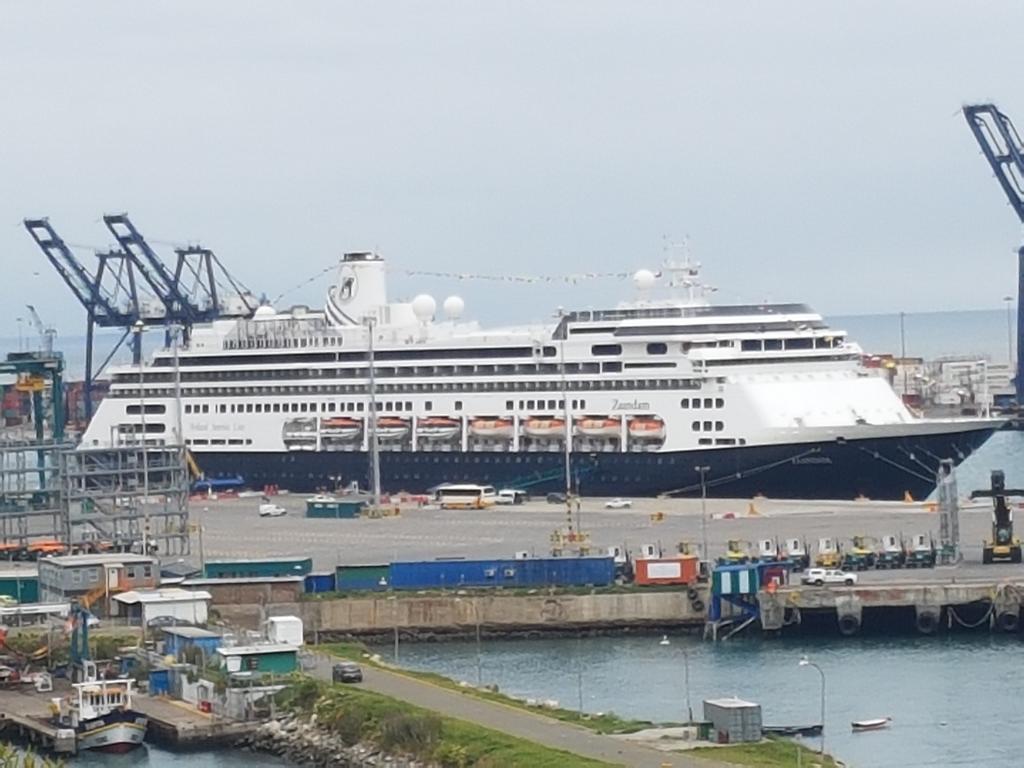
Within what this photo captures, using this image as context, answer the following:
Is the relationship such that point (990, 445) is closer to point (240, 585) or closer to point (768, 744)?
point (240, 585)

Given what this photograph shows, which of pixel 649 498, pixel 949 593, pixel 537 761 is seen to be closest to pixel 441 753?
pixel 537 761

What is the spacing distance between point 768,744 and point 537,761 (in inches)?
141

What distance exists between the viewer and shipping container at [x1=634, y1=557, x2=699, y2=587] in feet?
172

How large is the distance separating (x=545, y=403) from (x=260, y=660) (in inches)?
1281

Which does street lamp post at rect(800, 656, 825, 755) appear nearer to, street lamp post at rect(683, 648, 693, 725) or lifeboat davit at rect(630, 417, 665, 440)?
street lamp post at rect(683, 648, 693, 725)

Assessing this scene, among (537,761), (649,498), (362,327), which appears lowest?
(537,761)

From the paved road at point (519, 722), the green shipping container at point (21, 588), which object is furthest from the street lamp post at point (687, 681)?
the green shipping container at point (21, 588)

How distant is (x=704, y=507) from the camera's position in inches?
2584

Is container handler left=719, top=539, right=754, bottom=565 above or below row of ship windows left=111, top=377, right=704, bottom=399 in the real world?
below

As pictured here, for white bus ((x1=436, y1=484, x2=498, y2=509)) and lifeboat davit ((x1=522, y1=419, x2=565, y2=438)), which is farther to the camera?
→ lifeboat davit ((x1=522, y1=419, x2=565, y2=438))

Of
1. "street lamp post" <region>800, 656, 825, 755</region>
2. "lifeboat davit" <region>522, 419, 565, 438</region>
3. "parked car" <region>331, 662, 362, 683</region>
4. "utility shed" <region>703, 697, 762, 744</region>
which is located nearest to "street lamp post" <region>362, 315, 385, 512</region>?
"lifeboat davit" <region>522, 419, 565, 438</region>

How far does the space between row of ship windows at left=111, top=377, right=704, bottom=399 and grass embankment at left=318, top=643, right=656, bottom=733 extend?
1010 inches

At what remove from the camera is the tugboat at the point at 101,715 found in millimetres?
40188

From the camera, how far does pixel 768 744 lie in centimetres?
3644
